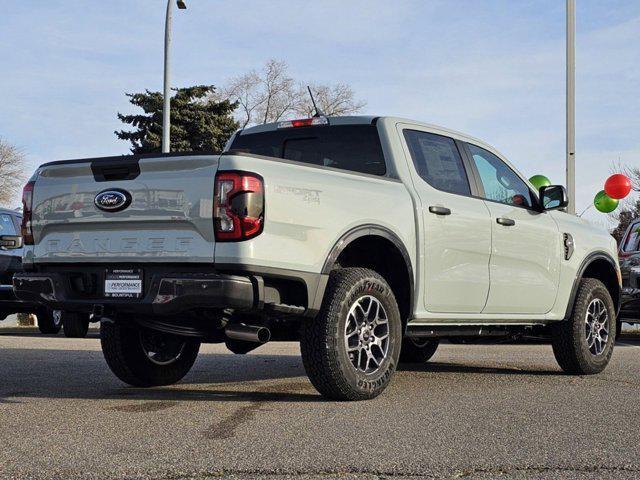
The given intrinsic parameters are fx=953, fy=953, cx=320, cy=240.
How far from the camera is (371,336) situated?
6.18 metres

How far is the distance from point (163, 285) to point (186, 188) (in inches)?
22.7

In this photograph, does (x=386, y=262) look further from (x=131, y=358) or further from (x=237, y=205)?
(x=131, y=358)

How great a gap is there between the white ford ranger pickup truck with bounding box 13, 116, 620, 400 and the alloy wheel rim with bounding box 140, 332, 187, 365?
0.05 ft

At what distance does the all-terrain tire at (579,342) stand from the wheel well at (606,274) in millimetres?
362

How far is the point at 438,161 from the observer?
23.6 ft

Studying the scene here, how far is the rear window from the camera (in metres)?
6.93

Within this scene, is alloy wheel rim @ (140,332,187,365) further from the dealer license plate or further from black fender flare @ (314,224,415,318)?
black fender flare @ (314,224,415,318)

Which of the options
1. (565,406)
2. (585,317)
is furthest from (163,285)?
(585,317)

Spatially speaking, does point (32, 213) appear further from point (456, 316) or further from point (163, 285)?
point (456, 316)

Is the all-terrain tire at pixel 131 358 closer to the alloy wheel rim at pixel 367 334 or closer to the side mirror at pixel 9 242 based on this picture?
the alloy wheel rim at pixel 367 334


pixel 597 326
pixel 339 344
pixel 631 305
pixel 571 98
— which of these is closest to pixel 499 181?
pixel 597 326

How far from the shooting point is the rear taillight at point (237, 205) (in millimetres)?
5387

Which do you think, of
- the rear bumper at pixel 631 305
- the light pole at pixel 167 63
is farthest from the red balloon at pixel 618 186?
the light pole at pixel 167 63

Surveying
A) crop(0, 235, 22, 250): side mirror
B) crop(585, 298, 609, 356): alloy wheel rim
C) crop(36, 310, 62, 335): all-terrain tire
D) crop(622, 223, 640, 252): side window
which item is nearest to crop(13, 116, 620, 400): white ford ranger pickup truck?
crop(585, 298, 609, 356): alloy wheel rim
